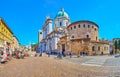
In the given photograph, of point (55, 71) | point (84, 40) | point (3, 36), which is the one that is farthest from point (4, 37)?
point (55, 71)

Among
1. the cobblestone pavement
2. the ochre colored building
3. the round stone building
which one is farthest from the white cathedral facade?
the cobblestone pavement

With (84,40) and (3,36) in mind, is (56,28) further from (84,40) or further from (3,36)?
(3,36)

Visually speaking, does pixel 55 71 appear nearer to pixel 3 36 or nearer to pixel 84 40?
pixel 3 36

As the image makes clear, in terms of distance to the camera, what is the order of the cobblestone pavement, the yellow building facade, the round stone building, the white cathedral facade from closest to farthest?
the cobblestone pavement
the yellow building facade
the round stone building
the white cathedral facade

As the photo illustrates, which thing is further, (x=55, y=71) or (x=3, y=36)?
(x=3, y=36)

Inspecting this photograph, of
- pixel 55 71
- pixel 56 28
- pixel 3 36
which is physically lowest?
pixel 55 71

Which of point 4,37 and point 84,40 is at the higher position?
point 4,37

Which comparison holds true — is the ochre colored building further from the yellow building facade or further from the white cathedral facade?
the white cathedral facade

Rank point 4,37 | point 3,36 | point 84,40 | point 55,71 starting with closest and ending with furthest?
point 55,71 → point 3,36 → point 4,37 → point 84,40

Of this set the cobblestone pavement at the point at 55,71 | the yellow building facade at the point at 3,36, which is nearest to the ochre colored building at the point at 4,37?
the yellow building facade at the point at 3,36

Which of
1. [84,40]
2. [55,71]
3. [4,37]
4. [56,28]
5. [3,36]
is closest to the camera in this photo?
[55,71]

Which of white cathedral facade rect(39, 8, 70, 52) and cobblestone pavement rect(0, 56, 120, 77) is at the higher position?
white cathedral facade rect(39, 8, 70, 52)

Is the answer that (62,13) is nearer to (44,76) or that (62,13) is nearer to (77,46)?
(77,46)

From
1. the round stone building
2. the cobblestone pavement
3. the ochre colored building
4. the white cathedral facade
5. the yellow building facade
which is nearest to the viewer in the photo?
the cobblestone pavement
